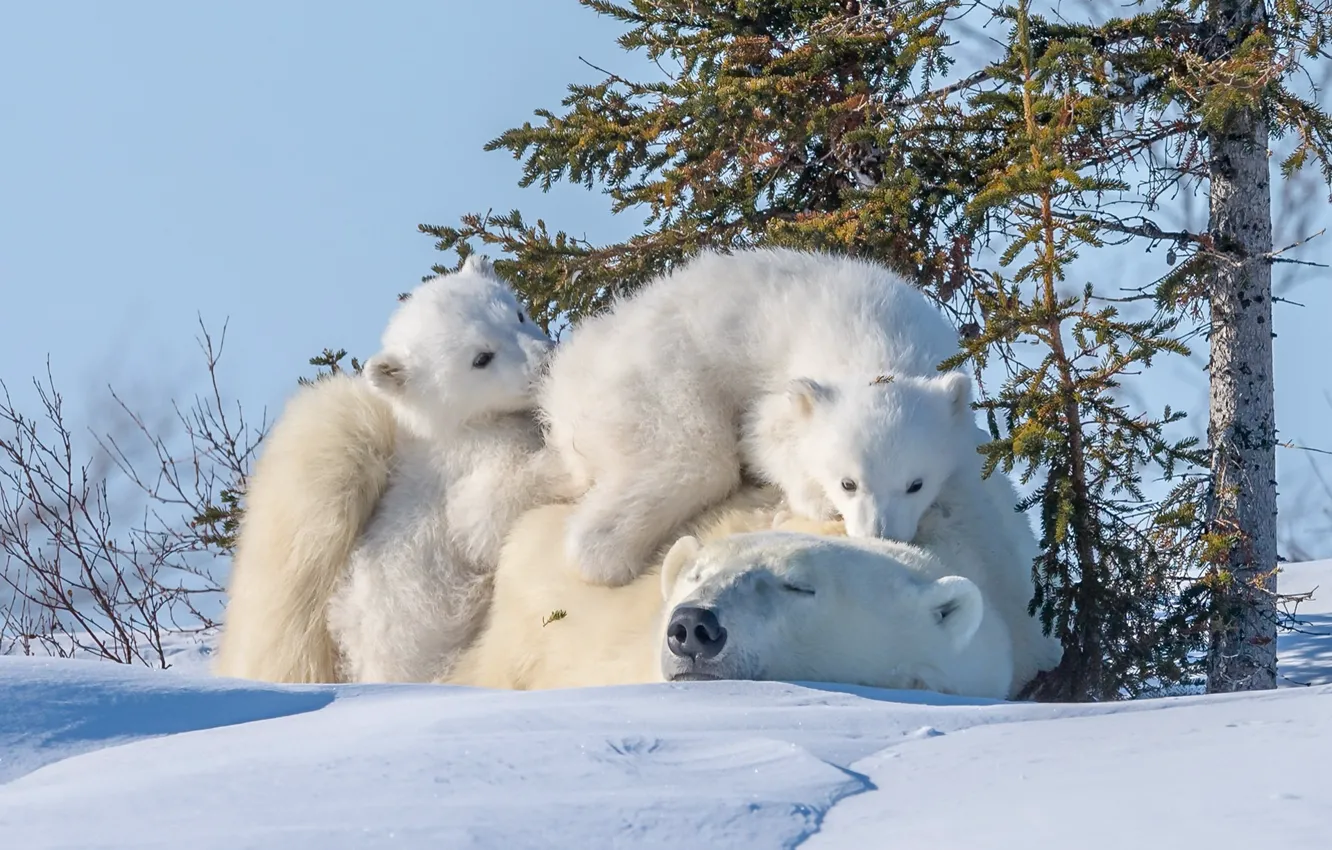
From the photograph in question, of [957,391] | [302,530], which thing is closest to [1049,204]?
[957,391]

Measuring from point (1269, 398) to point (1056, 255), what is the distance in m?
1.66

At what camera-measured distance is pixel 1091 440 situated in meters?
4.57

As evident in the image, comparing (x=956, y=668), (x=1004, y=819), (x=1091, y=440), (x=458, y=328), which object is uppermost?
(x=458, y=328)

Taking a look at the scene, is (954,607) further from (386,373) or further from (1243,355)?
(1243,355)

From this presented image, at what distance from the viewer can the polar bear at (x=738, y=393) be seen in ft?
14.4

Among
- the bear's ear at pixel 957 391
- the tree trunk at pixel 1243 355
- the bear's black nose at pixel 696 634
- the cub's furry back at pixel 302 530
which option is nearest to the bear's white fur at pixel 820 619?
the bear's black nose at pixel 696 634

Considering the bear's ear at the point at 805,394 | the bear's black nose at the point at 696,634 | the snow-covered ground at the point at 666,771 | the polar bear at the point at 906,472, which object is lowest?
the snow-covered ground at the point at 666,771

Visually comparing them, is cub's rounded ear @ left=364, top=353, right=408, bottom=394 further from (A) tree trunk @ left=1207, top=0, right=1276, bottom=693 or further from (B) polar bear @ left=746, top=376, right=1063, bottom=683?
(A) tree trunk @ left=1207, top=0, right=1276, bottom=693

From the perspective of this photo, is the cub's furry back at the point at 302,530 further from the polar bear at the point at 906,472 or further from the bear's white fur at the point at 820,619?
the bear's white fur at the point at 820,619

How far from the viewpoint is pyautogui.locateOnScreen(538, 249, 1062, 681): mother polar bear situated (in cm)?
438

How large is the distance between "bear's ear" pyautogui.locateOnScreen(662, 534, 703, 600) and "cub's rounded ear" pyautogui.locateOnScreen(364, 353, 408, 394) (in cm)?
163

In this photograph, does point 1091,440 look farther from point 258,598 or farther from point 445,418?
point 258,598

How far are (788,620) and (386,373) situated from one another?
214 centimetres

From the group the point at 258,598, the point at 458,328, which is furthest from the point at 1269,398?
the point at 258,598
